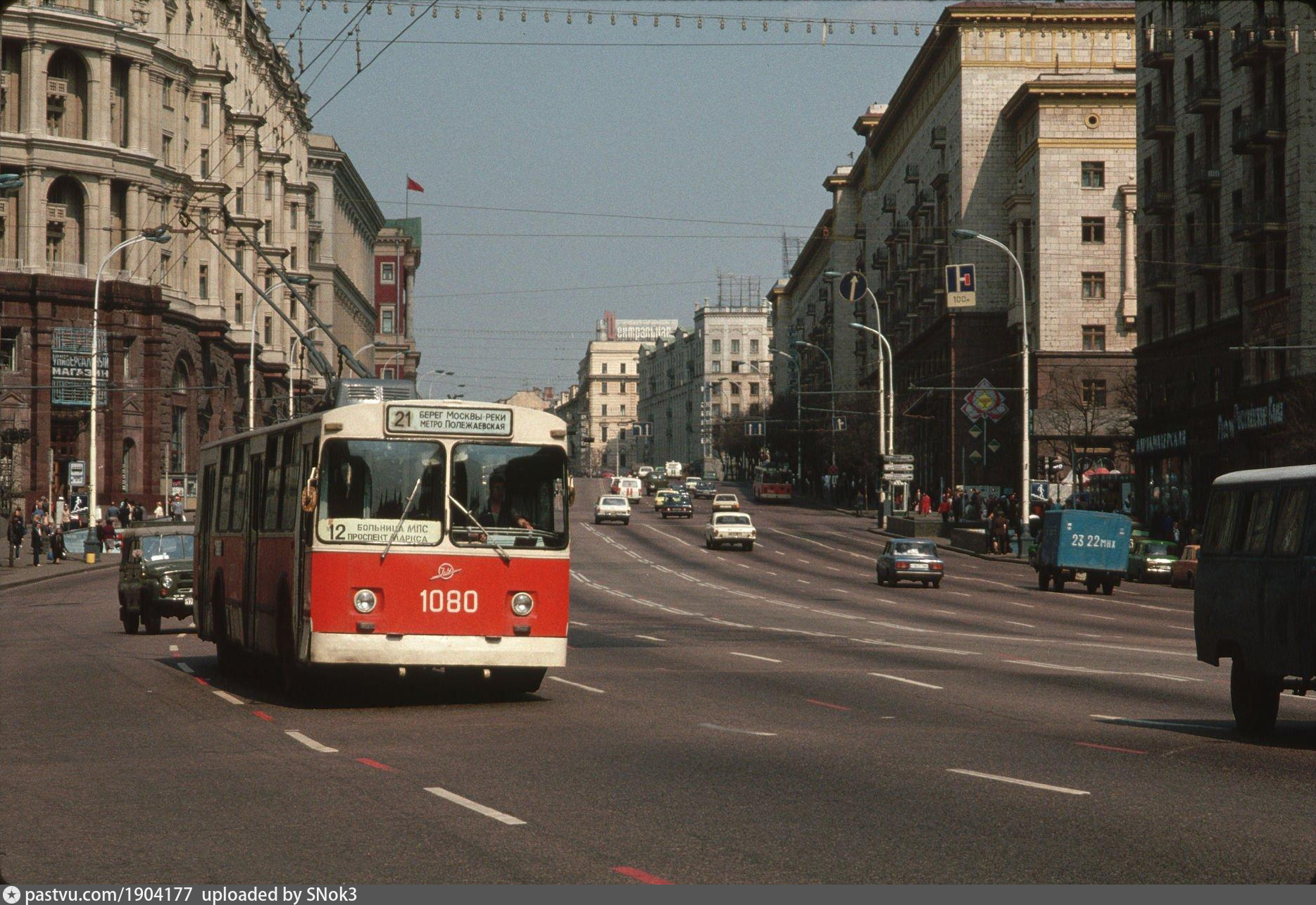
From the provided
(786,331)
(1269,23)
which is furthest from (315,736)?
(786,331)

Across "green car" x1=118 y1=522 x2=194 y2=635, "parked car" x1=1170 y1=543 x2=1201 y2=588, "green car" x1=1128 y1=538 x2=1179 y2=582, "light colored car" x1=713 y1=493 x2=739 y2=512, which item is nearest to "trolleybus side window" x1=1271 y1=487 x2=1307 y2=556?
"green car" x1=118 y1=522 x2=194 y2=635

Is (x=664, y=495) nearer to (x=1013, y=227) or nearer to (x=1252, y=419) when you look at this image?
(x=1013, y=227)

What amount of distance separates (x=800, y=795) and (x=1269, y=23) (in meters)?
50.6

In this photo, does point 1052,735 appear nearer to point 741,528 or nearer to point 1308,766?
point 1308,766

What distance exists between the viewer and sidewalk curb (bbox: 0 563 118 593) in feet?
153

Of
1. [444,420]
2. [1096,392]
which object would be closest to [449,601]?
[444,420]

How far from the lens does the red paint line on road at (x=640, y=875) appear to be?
777 centimetres

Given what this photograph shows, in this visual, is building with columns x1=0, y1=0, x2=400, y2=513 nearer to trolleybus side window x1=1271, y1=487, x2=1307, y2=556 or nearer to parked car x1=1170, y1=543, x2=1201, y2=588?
parked car x1=1170, y1=543, x2=1201, y2=588

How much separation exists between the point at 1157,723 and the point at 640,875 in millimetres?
8854

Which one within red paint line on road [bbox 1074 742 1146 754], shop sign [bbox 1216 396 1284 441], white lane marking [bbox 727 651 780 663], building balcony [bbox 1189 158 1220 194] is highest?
building balcony [bbox 1189 158 1220 194]

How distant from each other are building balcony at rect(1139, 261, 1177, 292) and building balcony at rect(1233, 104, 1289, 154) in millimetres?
8367

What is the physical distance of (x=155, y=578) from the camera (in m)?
29.1

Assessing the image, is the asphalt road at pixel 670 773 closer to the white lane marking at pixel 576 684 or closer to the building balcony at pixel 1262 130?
the white lane marking at pixel 576 684

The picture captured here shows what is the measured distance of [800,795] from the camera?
1057cm
